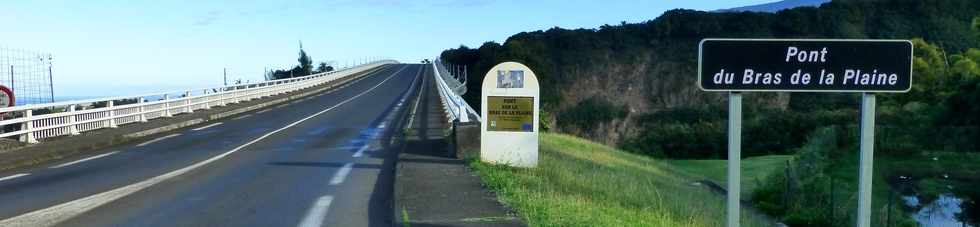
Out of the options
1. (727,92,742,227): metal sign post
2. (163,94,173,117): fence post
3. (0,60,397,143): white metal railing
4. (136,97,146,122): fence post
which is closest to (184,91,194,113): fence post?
(0,60,397,143): white metal railing

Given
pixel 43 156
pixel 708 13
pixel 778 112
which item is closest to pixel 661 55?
pixel 708 13

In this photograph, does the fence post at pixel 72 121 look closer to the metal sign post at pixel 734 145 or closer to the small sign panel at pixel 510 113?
the small sign panel at pixel 510 113

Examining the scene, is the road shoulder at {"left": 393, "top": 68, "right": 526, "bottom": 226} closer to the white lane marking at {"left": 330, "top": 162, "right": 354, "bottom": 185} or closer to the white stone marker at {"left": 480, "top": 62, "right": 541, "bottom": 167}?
the white stone marker at {"left": 480, "top": 62, "right": 541, "bottom": 167}

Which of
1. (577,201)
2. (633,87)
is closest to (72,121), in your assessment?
(577,201)

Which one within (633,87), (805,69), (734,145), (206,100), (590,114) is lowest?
(590,114)

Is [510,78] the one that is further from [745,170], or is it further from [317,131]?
[745,170]

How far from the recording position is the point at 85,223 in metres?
8.76

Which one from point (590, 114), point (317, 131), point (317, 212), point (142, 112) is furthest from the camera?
point (590, 114)

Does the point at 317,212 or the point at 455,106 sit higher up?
the point at 455,106

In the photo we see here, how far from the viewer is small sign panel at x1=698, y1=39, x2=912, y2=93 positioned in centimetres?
619

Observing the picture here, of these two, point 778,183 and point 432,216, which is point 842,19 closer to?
point 778,183

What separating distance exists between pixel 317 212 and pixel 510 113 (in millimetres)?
4709

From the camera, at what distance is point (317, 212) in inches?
375

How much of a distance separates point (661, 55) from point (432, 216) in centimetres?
10746
